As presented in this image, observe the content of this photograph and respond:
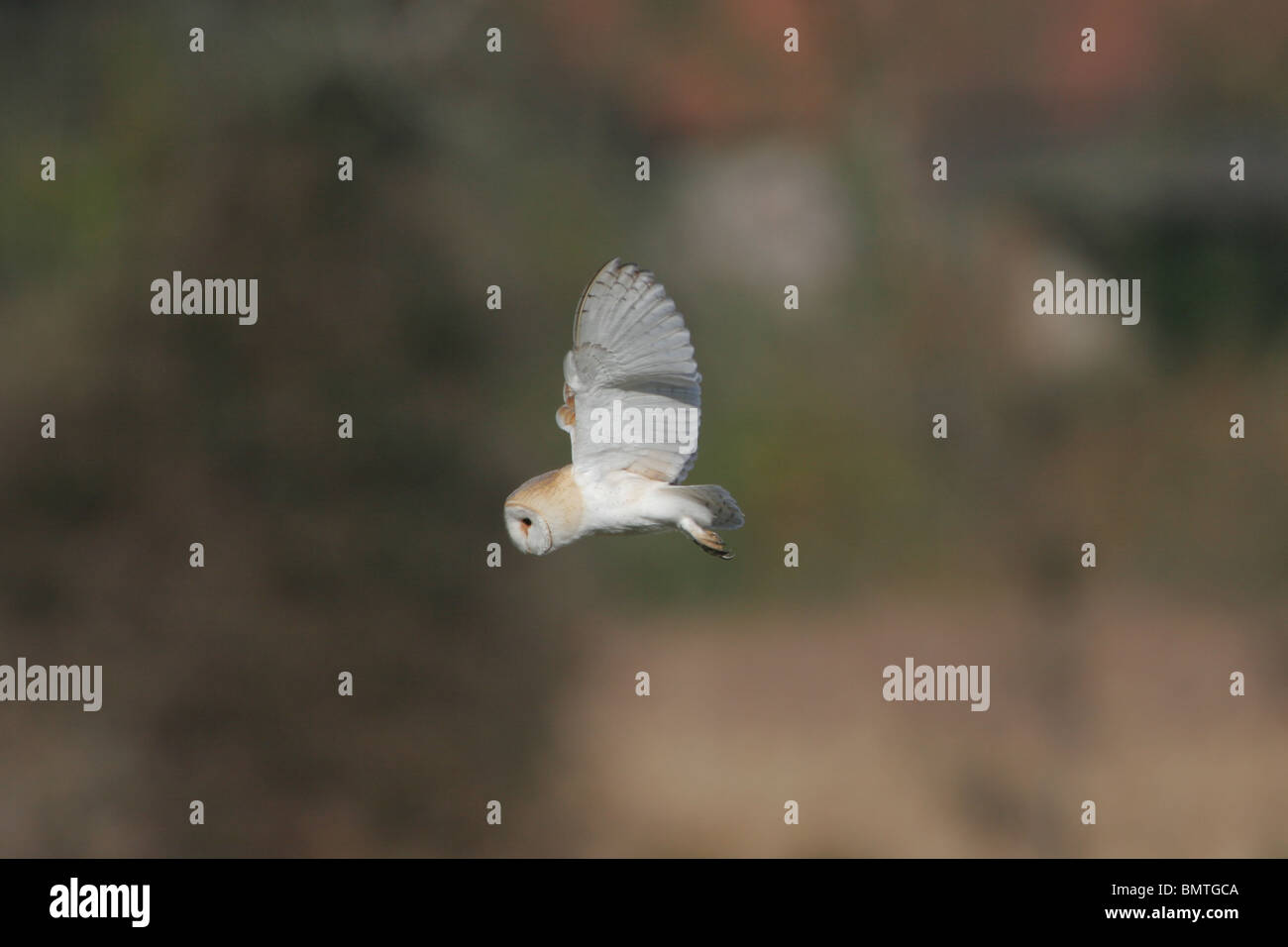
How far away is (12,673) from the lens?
5.83 m

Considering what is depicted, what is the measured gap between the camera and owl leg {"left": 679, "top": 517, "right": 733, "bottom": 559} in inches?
124

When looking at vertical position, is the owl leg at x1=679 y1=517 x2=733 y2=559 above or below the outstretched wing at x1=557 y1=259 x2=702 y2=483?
below

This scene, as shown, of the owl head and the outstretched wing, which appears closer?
the outstretched wing

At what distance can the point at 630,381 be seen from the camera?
3.22 m

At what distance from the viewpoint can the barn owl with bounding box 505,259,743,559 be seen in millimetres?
3143

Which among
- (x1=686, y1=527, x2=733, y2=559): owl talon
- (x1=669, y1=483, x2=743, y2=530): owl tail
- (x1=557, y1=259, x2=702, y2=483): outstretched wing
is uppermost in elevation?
(x1=557, y1=259, x2=702, y2=483): outstretched wing

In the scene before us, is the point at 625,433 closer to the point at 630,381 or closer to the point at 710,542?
the point at 630,381

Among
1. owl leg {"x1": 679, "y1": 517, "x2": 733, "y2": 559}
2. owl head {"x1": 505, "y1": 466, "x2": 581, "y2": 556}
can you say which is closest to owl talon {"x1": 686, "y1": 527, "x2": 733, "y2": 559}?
owl leg {"x1": 679, "y1": 517, "x2": 733, "y2": 559}

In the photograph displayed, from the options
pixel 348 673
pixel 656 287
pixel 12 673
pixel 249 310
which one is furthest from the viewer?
pixel 348 673

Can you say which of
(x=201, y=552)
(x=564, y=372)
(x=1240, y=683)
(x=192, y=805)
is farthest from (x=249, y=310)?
(x=1240, y=683)

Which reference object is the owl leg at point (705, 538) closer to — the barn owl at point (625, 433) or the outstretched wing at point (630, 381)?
the barn owl at point (625, 433)

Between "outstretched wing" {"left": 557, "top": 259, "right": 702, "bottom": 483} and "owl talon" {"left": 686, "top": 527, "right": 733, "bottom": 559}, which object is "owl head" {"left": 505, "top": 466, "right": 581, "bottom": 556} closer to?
"outstretched wing" {"left": 557, "top": 259, "right": 702, "bottom": 483}

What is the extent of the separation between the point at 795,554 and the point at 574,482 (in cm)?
353
